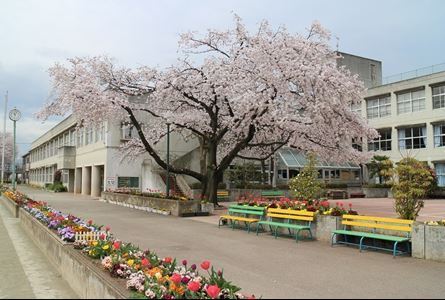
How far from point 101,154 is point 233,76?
22044 millimetres

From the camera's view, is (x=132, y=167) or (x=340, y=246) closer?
(x=340, y=246)

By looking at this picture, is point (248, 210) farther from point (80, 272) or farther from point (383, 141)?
point (383, 141)

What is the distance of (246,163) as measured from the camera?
133 feet

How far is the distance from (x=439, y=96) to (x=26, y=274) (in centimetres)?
4136

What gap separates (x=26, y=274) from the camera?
927cm

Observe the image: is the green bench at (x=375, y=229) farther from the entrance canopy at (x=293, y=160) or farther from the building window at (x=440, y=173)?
the building window at (x=440, y=173)

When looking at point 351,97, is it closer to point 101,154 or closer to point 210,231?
point 210,231

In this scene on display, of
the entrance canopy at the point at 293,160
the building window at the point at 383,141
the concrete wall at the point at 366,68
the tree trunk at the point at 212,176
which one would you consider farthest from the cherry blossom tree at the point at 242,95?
the concrete wall at the point at 366,68

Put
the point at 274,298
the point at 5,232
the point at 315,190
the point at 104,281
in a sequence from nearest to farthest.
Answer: the point at 104,281 → the point at 274,298 → the point at 5,232 → the point at 315,190

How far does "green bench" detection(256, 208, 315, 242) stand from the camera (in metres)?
13.2

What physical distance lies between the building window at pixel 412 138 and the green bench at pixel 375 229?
117ft

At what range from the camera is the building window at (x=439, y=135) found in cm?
4203

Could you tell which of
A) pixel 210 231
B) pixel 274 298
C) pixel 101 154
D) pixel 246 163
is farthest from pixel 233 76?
pixel 101 154

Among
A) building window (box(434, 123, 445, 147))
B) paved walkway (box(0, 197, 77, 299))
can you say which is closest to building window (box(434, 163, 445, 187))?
building window (box(434, 123, 445, 147))
